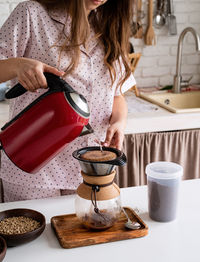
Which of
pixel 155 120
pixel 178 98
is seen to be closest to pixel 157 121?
pixel 155 120

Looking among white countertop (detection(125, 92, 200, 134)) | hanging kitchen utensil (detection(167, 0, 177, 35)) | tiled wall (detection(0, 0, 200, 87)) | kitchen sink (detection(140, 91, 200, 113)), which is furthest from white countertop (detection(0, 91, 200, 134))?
hanging kitchen utensil (detection(167, 0, 177, 35))

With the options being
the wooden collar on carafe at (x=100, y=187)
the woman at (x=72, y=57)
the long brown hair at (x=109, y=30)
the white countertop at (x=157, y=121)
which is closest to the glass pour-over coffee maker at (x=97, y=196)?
the wooden collar on carafe at (x=100, y=187)

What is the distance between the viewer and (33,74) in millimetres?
1050

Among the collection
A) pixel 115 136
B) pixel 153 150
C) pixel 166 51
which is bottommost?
pixel 153 150

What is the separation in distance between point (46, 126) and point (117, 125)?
0.46 m

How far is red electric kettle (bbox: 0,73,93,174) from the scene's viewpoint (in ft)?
3.40

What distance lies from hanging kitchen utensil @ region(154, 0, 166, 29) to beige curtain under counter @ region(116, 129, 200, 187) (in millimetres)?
936

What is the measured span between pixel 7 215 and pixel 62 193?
0.44 m

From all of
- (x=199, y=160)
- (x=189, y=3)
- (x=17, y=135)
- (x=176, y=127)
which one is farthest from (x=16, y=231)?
(x=189, y=3)

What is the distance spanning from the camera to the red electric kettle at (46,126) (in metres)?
1.04

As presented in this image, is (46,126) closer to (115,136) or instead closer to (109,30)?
(115,136)

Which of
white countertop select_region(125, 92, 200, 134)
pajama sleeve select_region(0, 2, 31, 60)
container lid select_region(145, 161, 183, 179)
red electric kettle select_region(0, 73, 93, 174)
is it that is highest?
pajama sleeve select_region(0, 2, 31, 60)

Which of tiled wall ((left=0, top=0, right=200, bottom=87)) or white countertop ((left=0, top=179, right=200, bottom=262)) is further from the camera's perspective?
tiled wall ((left=0, top=0, right=200, bottom=87))

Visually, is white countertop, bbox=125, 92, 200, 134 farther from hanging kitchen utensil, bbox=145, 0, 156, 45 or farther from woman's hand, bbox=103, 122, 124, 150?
hanging kitchen utensil, bbox=145, 0, 156, 45
